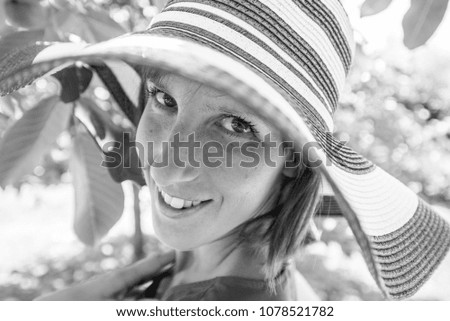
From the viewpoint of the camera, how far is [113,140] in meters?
1.05

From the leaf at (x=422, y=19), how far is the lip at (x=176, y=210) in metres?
0.43

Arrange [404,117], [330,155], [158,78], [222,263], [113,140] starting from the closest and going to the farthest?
[330,155] → [158,78] → [222,263] → [113,140] → [404,117]

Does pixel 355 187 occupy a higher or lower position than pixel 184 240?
higher

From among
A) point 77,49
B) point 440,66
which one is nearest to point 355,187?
point 77,49

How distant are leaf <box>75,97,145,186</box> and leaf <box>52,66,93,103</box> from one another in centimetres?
5

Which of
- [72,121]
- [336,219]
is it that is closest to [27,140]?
[72,121]

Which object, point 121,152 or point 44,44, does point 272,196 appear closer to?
point 121,152

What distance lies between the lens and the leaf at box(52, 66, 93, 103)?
2.97 feet

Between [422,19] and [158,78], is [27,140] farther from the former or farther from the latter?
[422,19]

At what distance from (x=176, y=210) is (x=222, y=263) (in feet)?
0.53

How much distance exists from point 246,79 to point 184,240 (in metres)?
0.36

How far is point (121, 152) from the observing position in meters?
1.05

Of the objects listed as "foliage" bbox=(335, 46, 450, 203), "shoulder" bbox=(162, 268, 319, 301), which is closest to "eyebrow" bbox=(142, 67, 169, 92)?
"shoulder" bbox=(162, 268, 319, 301)

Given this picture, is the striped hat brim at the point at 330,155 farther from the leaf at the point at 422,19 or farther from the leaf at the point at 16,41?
the leaf at the point at 422,19
